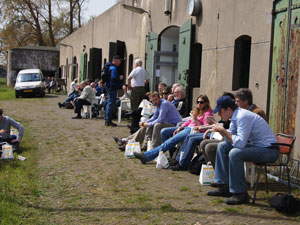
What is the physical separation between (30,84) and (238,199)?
73.1 ft

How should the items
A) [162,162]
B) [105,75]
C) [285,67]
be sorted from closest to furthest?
[285,67] → [162,162] → [105,75]

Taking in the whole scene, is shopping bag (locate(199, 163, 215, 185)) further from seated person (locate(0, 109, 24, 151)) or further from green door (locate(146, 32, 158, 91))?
green door (locate(146, 32, 158, 91))

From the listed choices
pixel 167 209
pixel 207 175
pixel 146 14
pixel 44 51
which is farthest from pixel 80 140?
pixel 44 51

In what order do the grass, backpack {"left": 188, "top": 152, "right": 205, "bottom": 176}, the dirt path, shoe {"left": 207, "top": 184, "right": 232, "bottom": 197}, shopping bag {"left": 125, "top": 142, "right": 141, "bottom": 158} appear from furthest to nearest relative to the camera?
the grass → shopping bag {"left": 125, "top": 142, "right": 141, "bottom": 158} → backpack {"left": 188, "top": 152, "right": 205, "bottom": 176} → shoe {"left": 207, "top": 184, "right": 232, "bottom": 197} → the dirt path

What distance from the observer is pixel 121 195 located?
16.9ft

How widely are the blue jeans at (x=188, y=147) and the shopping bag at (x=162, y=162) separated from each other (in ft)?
0.75

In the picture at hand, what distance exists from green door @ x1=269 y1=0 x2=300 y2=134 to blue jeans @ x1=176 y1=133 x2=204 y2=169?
134cm

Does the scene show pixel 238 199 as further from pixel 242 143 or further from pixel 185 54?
pixel 185 54

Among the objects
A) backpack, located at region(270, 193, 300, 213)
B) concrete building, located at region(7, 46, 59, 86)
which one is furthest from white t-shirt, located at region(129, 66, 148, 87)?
concrete building, located at region(7, 46, 59, 86)


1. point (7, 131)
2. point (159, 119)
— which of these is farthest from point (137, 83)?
point (7, 131)

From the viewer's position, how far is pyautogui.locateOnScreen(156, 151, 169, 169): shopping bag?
669cm

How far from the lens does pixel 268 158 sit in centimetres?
486

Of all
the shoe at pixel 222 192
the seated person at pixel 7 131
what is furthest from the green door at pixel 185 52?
the shoe at pixel 222 192

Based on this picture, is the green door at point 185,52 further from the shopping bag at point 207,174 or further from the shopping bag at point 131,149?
the shopping bag at point 207,174
